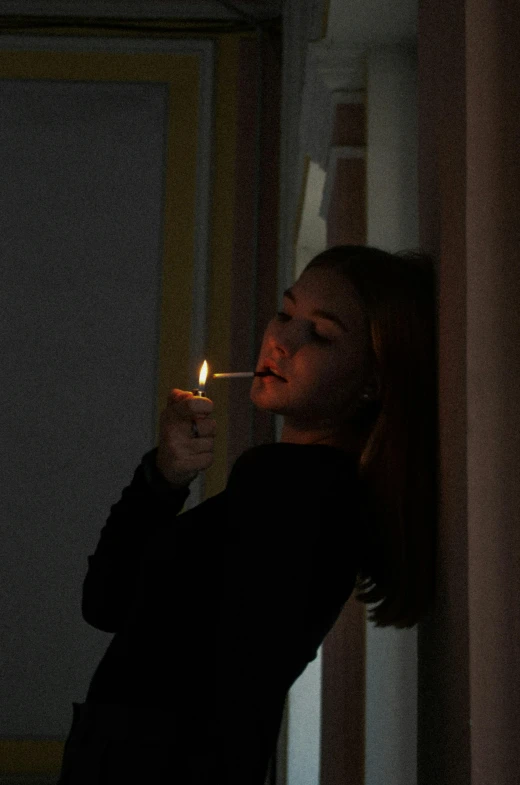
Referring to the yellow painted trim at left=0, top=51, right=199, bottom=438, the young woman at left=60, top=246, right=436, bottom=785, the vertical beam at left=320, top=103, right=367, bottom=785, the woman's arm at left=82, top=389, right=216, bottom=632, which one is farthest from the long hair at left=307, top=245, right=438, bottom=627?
the yellow painted trim at left=0, top=51, right=199, bottom=438

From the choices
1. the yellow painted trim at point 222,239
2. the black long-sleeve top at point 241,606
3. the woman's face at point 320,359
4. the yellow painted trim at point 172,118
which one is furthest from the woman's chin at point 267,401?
the yellow painted trim at point 172,118

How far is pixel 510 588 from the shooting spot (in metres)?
0.62

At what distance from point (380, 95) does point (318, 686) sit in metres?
2.03

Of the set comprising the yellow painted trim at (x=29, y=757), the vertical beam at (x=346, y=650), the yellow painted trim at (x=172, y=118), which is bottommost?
the yellow painted trim at (x=29, y=757)

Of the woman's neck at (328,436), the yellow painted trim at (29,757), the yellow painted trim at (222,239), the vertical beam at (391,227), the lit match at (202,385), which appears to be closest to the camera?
the woman's neck at (328,436)

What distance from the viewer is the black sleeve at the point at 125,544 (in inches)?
42.8

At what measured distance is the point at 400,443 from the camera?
93 centimetres

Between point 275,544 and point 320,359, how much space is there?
246mm

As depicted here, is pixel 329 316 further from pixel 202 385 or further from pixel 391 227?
pixel 391 227

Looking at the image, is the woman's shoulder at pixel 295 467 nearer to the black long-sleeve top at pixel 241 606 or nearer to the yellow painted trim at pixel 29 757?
the black long-sleeve top at pixel 241 606

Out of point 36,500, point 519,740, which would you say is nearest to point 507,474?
point 519,740

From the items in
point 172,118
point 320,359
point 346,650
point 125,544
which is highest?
point 172,118

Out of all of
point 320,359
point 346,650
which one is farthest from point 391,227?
A: point 346,650

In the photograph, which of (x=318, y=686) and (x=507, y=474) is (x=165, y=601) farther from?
(x=318, y=686)
